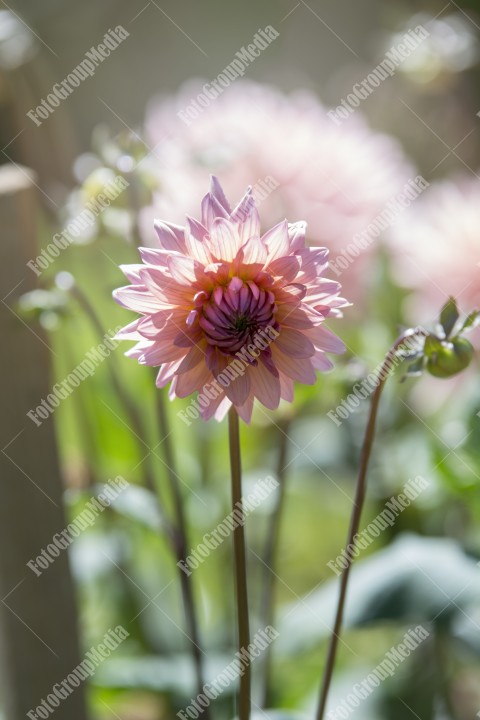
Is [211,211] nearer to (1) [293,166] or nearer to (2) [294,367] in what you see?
Result: (2) [294,367]

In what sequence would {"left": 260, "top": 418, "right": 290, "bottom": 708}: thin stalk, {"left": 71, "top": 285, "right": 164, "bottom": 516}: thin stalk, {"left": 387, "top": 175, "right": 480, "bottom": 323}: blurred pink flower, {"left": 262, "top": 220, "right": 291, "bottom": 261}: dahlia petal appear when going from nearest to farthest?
{"left": 262, "top": 220, "right": 291, "bottom": 261}: dahlia petal
{"left": 71, "top": 285, "right": 164, "bottom": 516}: thin stalk
{"left": 260, "top": 418, "right": 290, "bottom": 708}: thin stalk
{"left": 387, "top": 175, "right": 480, "bottom": 323}: blurred pink flower

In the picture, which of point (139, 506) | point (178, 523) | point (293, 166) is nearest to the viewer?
point (178, 523)

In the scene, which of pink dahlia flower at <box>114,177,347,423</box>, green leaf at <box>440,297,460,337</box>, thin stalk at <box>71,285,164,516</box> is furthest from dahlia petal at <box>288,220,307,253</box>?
thin stalk at <box>71,285,164,516</box>

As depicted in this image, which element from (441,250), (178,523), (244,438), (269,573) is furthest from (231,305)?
(244,438)

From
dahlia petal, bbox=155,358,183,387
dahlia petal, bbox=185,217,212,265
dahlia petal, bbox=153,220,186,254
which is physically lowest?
dahlia petal, bbox=155,358,183,387

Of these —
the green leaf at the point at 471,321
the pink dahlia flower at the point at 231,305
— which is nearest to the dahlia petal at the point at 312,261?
the pink dahlia flower at the point at 231,305

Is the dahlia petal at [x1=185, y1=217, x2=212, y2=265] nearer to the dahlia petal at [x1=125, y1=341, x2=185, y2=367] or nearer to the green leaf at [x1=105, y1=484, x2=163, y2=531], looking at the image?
the dahlia petal at [x1=125, y1=341, x2=185, y2=367]
